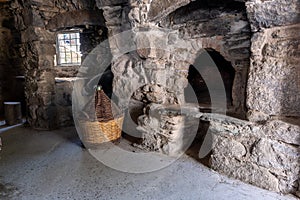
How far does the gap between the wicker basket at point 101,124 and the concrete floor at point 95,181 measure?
0.20 m

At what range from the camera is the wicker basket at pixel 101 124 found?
2.56m

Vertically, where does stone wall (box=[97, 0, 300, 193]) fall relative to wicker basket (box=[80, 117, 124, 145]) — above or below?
above

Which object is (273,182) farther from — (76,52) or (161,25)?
(76,52)

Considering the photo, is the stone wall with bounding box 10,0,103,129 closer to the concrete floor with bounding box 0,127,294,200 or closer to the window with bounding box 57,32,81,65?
the concrete floor with bounding box 0,127,294,200

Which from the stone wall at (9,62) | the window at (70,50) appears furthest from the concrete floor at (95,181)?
the window at (70,50)

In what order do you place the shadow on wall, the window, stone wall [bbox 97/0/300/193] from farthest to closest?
the window < the shadow on wall < stone wall [bbox 97/0/300/193]

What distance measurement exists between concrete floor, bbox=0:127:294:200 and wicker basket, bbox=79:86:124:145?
20 centimetres

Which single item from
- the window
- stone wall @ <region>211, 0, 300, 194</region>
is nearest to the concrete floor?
stone wall @ <region>211, 0, 300, 194</region>

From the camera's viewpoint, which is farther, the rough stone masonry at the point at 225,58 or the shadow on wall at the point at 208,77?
the shadow on wall at the point at 208,77

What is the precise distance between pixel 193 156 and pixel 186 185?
0.57m

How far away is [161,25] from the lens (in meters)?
2.48

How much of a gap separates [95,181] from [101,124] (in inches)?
28.3

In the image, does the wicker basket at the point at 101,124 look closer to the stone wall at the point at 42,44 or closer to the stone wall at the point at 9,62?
the stone wall at the point at 42,44

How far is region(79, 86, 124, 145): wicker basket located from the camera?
2.56 metres
